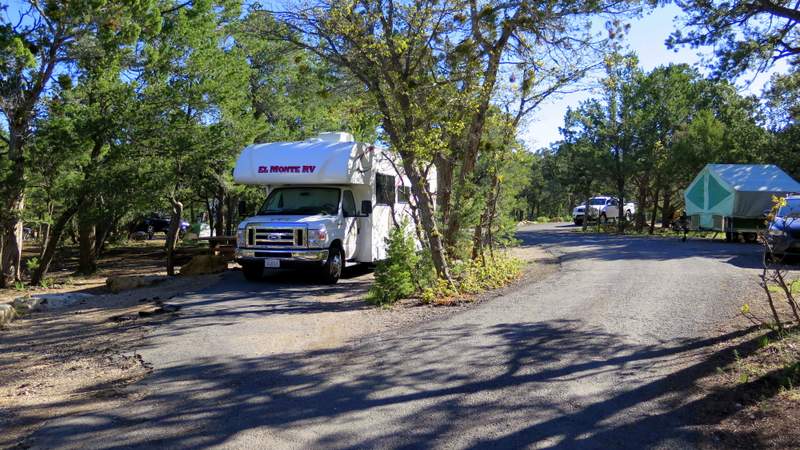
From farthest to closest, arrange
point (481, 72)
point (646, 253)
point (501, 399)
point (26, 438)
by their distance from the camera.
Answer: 1. point (646, 253)
2. point (481, 72)
3. point (501, 399)
4. point (26, 438)

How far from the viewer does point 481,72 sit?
11.3 m

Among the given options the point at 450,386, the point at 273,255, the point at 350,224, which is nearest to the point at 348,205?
the point at 350,224

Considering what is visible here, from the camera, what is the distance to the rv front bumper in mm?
12375

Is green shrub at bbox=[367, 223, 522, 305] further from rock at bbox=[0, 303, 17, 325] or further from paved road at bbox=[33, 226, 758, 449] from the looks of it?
rock at bbox=[0, 303, 17, 325]

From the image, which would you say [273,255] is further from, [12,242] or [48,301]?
[12,242]

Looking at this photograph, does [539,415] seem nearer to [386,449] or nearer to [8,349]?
[386,449]

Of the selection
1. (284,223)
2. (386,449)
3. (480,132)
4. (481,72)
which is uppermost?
(481,72)

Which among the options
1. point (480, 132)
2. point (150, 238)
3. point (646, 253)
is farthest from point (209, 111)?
point (150, 238)

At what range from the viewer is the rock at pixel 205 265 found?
1550cm

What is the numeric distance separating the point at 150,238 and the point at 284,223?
1297 inches

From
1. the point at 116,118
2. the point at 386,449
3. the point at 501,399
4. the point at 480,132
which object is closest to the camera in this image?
the point at 386,449

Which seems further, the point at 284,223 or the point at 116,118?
the point at 116,118

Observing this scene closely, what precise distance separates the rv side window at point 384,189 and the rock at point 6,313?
7.35 m

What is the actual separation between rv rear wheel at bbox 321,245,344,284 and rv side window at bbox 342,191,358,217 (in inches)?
33.5
